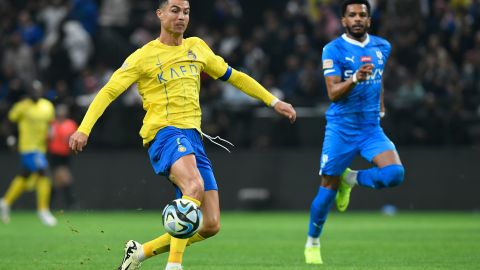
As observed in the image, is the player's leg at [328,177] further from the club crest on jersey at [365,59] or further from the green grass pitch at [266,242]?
the club crest on jersey at [365,59]

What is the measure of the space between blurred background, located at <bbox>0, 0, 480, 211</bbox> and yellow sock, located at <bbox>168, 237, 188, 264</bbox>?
12.3m

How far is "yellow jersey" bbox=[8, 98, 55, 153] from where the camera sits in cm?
2111

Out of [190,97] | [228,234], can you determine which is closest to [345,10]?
[190,97]

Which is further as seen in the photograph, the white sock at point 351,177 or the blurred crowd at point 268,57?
the blurred crowd at point 268,57

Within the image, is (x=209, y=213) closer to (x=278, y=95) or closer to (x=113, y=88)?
(x=113, y=88)

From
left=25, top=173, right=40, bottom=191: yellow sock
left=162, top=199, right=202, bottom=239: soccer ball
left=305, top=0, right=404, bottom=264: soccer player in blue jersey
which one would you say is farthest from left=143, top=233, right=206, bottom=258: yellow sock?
left=25, top=173, right=40, bottom=191: yellow sock

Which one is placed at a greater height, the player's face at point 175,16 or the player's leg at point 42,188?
the player's face at point 175,16

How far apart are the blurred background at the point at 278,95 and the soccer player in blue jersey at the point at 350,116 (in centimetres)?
975

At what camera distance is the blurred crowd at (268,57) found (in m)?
21.7

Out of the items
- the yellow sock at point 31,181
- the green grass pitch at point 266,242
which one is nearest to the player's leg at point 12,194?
the yellow sock at point 31,181

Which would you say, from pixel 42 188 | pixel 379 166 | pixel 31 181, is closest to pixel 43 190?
pixel 42 188

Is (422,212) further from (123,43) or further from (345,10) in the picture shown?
(345,10)

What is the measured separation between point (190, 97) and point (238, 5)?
1622 centimetres

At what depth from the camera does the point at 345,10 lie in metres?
11.5
